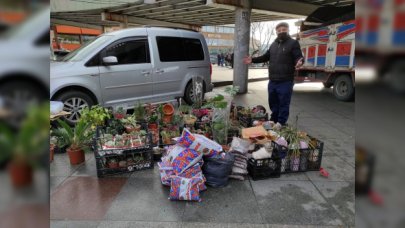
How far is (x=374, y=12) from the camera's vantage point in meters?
0.48

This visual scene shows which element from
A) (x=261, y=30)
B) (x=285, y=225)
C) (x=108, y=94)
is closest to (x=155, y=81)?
(x=108, y=94)

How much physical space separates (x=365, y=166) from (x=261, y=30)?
4174 centimetres

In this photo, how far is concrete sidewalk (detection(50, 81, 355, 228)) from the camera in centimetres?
241

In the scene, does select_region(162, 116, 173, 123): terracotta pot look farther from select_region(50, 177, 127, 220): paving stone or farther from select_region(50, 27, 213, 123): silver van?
select_region(50, 177, 127, 220): paving stone

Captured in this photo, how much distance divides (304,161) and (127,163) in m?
2.17

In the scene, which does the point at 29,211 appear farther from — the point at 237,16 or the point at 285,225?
the point at 237,16

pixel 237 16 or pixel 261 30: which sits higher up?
pixel 261 30

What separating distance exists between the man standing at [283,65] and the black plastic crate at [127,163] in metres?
2.62

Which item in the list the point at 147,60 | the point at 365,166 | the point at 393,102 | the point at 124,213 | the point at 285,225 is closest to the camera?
the point at 393,102

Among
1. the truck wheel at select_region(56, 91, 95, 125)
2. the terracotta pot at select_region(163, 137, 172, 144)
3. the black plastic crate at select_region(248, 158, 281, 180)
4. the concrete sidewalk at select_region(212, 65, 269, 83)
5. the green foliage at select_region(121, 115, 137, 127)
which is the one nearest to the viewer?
the black plastic crate at select_region(248, 158, 281, 180)

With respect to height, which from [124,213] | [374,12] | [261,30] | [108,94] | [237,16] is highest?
[261,30]

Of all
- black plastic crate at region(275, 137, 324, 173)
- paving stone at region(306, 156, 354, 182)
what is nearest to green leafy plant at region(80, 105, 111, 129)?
black plastic crate at region(275, 137, 324, 173)

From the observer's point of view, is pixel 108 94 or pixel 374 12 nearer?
pixel 374 12

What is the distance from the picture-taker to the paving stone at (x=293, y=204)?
96.1 inches
